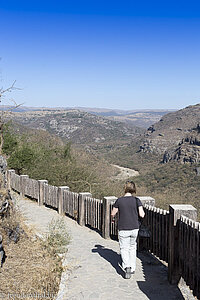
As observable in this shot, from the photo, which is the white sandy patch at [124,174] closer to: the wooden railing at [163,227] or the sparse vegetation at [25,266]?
the wooden railing at [163,227]

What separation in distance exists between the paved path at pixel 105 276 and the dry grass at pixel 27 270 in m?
0.24

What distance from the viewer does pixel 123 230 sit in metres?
6.25

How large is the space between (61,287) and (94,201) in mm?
4321

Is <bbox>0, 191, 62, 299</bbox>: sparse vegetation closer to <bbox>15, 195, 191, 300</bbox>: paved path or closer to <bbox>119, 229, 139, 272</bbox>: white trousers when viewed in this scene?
<bbox>15, 195, 191, 300</bbox>: paved path

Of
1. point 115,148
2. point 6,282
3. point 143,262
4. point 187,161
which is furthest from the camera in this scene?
point 115,148

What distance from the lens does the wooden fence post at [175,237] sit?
5.92 metres

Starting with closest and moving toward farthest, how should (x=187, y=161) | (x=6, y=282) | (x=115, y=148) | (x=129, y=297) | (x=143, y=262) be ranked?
(x=129, y=297)
(x=6, y=282)
(x=143, y=262)
(x=187, y=161)
(x=115, y=148)

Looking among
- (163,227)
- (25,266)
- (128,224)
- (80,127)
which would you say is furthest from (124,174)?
(80,127)

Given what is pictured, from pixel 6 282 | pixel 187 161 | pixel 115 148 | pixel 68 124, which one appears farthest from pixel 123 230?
pixel 68 124

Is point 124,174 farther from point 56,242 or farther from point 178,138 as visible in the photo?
point 56,242

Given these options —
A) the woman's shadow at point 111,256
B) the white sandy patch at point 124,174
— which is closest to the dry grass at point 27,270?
the woman's shadow at point 111,256

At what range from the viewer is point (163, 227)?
22.3ft

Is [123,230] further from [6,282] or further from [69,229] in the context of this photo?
[69,229]

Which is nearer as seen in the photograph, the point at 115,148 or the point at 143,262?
the point at 143,262
